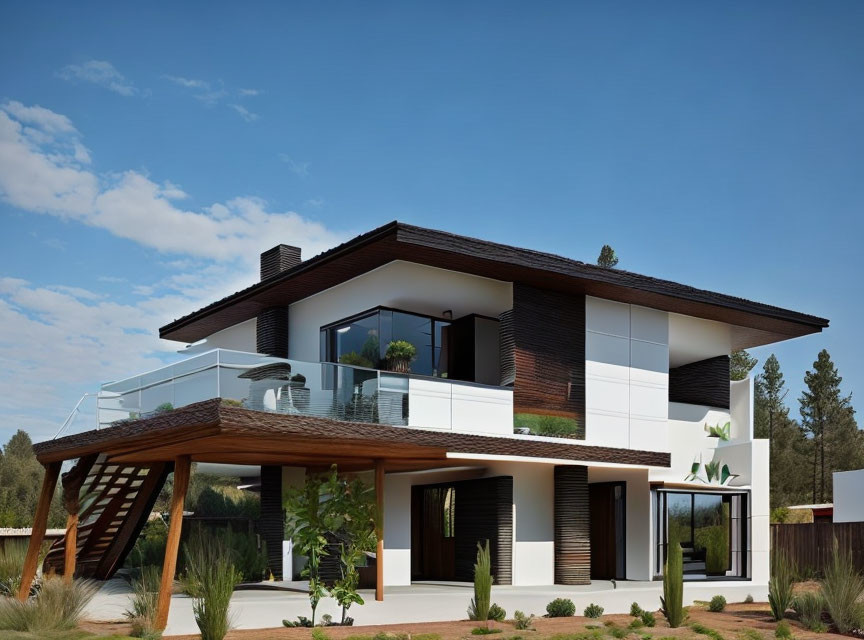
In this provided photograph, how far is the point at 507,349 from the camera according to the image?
2109cm

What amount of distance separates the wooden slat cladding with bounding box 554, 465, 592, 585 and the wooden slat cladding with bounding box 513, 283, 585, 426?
126cm

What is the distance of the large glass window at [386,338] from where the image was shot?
21562 millimetres

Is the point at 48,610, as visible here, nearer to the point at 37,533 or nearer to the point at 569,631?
the point at 37,533

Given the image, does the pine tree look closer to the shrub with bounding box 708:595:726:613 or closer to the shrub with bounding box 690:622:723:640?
the shrub with bounding box 708:595:726:613

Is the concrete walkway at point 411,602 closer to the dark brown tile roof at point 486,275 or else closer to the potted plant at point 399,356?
the potted plant at point 399,356

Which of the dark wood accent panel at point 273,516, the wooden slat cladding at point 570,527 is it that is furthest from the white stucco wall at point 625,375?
the dark wood accent panel at point 273,516

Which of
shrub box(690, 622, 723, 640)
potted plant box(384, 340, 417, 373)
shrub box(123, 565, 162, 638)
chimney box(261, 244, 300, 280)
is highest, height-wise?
chimney box(261, 244, 300, 280)

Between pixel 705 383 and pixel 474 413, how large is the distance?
9.70 meters

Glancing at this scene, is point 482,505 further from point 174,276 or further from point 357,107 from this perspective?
point 174,276

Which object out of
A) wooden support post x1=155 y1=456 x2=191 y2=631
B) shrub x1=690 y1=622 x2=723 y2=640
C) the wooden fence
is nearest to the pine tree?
the wooden fence

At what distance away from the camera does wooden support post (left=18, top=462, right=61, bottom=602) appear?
62.9ft

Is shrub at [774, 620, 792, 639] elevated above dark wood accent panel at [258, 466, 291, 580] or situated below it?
below

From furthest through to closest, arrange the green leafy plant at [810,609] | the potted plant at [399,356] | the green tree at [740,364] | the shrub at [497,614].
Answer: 1. the green tree at [740,364]
2. the potted plant at [399,356]
3. the green leafy plant at [810,609]
4. the shrub at [497,614]

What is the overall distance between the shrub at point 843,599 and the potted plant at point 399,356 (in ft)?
30.0
